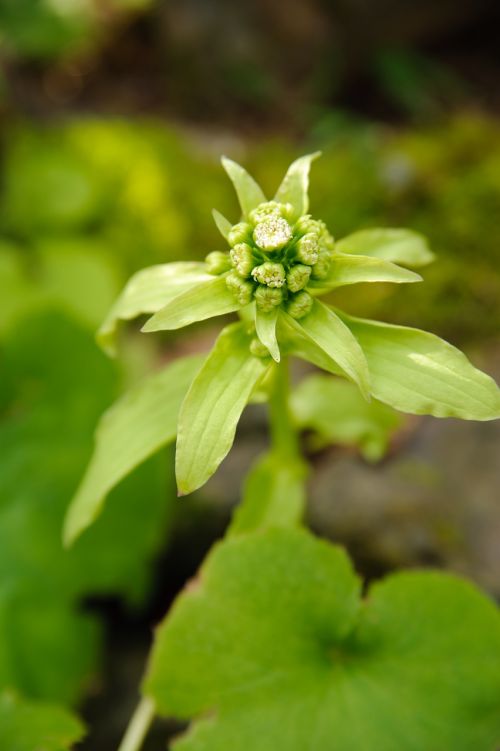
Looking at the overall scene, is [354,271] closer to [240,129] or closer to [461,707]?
[461,707]

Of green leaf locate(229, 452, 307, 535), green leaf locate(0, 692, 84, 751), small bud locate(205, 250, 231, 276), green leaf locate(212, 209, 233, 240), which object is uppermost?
green leaf locate(212, 209, 233, 240)

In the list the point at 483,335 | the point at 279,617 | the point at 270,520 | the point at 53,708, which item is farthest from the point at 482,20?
the point at 53,708

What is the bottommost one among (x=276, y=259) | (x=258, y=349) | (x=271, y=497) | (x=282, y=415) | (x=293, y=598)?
(x=293, y=598)

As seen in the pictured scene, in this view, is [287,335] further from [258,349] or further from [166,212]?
[166,212]

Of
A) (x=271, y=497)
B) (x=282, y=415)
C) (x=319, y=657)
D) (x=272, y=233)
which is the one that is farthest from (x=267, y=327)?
(x=319, y=657)

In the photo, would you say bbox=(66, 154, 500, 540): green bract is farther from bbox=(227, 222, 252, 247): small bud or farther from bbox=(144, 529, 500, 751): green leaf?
bbox=(144, 529, 500, 751): green leaf

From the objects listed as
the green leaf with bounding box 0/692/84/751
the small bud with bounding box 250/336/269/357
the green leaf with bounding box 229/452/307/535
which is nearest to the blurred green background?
the green leaf with bounding box 0/692/84/751
